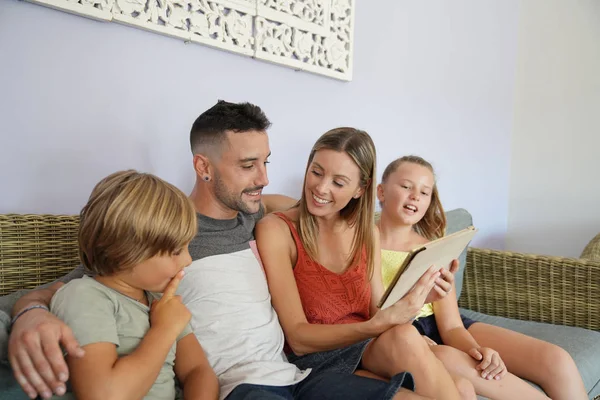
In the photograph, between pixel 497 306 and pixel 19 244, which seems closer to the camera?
pixel 19 244

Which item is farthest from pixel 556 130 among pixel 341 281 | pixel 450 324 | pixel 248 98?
pixel 341 281

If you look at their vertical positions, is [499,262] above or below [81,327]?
below

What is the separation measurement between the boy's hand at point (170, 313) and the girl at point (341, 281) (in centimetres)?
37

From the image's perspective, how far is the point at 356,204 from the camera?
152cm

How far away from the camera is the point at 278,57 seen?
1789 millimetres

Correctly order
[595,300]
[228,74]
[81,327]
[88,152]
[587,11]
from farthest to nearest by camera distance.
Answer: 1. [587,11]
2. [595,300]
3. [228,74]
4. [88,152]
5. [81,327]

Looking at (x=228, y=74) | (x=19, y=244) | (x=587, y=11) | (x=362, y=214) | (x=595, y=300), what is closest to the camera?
(x=19, y=244)

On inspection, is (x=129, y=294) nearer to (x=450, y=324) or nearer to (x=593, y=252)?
(x=450, y=324)

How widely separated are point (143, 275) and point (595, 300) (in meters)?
1.66

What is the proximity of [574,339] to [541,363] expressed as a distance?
11.7 inches

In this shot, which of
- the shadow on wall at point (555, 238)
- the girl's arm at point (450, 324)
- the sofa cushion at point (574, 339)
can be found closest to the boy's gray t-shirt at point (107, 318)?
the girl's arm at point (450, 324)

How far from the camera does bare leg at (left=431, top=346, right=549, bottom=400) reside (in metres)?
1.40

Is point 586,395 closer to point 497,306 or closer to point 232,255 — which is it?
point 497,306

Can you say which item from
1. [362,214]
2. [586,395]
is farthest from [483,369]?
[362,214]
